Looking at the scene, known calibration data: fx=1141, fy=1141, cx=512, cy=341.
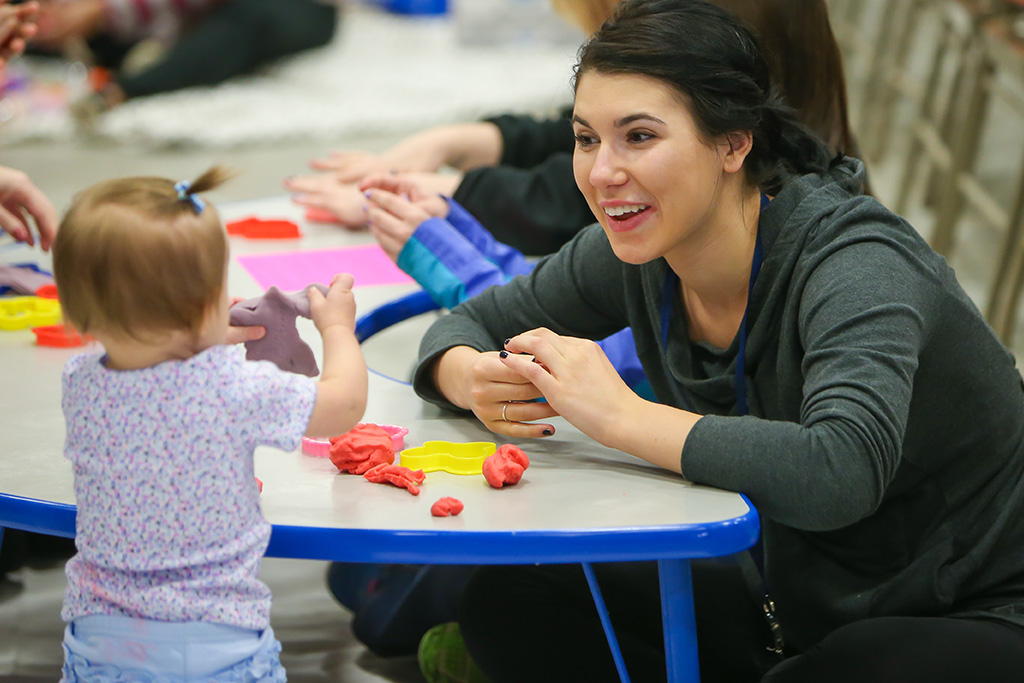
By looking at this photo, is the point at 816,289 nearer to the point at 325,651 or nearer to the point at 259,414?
the point at 259,414

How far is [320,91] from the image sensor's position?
4.77 m

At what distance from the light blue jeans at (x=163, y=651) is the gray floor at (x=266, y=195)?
0.73 metres

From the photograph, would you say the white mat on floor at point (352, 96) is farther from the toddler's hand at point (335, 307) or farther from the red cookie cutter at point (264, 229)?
the toddler's hand at point (335, 307)

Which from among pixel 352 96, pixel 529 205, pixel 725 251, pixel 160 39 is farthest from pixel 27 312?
pixel 160 39

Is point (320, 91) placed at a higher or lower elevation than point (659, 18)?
lower

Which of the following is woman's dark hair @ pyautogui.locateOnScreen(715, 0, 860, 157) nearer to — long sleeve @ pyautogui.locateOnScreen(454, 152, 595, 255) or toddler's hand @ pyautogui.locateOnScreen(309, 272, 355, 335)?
long sleeve @ pyautogui.locateOnScreen(454, 152, 595, 255)

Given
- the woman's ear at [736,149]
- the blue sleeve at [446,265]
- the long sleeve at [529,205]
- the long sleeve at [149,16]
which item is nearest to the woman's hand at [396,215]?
the blue sleeve at [446,265]

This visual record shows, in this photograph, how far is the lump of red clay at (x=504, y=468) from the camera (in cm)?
106

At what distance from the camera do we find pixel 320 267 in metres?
1.75

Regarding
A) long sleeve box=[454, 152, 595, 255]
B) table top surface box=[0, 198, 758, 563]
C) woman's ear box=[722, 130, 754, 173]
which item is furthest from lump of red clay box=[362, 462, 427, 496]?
long sleeve box=[454, 152, 595, 255]

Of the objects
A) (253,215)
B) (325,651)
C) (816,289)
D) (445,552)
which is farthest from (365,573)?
(816,289)

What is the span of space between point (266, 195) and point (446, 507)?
291 centimetres

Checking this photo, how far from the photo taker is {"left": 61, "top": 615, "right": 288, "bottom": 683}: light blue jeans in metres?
0.93

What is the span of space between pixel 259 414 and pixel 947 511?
0.73 m
